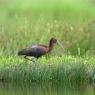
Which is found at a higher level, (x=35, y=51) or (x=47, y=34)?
(x=47, y=34)

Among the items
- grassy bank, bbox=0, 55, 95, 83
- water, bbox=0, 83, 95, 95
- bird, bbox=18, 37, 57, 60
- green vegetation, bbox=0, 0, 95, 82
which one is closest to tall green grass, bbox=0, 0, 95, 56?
green vegetation, bbox=0, 0, 95, 82

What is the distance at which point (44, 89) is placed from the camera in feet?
54.6

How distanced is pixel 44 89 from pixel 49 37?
160 inches

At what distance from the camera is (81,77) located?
56.5 ft

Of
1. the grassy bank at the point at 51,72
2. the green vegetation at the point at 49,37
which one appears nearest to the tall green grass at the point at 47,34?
the green vegetation at the point at 49,37

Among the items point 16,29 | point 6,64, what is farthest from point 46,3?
point 6,64

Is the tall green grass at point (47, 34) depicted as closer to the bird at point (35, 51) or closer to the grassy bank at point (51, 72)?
the bird at point (35, 51)

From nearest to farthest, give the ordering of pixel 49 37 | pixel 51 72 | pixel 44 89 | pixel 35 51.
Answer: pixel 44 89
pixel 51 72
pixel 35 51
pixel 49 37

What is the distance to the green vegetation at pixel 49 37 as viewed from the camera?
17.2m

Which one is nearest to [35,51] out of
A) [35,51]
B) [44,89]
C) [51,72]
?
[35,51]

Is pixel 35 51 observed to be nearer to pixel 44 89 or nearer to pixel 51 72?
pixel 51 72

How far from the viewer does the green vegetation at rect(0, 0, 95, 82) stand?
17.2 m

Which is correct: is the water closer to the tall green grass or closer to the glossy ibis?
the glossy ibis

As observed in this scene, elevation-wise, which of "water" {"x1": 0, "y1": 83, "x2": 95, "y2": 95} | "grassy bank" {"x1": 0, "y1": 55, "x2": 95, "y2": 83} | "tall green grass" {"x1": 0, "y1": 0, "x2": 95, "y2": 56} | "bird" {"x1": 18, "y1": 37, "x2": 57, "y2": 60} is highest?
"tall green grass" {"x1": 0, "y1": 0, "x2": 95, "y2": 56}
